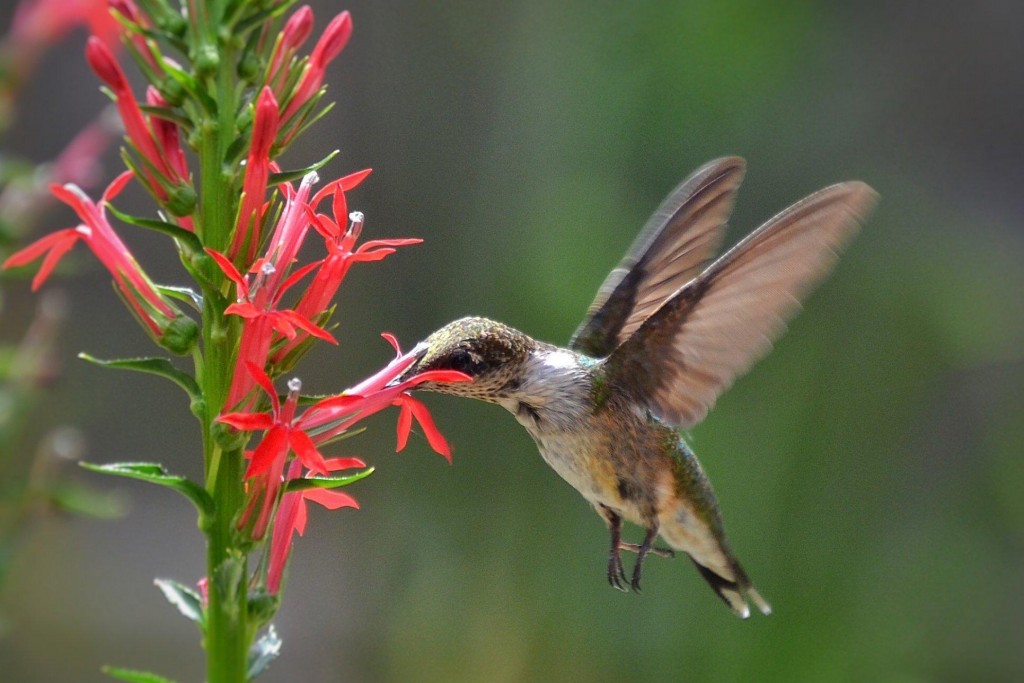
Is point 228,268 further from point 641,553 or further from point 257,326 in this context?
point 641,553

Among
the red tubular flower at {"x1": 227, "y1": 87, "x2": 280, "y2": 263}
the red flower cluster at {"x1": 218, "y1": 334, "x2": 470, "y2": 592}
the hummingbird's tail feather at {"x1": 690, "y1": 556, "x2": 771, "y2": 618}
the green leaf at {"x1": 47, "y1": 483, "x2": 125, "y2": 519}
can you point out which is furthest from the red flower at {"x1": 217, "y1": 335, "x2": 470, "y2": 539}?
the hummingbird's tail feather at {"x1": 690, "y1": 556, "x2": 771, "y2": 618}

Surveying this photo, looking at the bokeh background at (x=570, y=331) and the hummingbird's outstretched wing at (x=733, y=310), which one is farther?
the bokeh background at (x=570, y=331)

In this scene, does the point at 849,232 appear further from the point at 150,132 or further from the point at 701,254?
the point at 150,132

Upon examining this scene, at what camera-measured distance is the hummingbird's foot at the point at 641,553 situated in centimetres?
121

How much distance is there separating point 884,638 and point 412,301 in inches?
61.6

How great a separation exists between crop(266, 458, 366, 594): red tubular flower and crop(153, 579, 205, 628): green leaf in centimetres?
6

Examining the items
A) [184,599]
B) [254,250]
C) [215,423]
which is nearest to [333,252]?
[254,250]

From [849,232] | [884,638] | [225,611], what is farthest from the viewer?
[884,638]

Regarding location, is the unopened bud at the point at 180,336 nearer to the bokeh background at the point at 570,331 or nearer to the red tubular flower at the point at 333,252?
the red tubular flower at the point at 333,252

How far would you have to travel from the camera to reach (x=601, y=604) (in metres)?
2.37

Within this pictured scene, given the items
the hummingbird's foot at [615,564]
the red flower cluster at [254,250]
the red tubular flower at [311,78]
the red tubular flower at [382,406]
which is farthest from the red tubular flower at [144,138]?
the hummingbird's foot at [615,564]

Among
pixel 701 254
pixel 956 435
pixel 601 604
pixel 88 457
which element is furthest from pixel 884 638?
pixel 88 457

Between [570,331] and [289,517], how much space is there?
158 centimetres

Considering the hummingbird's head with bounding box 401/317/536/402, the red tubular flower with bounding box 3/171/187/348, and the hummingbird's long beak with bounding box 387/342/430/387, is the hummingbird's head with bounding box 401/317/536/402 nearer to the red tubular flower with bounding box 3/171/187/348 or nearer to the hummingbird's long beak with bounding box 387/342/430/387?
the hummingbird's long beak with bounding box 387/342/430/387
